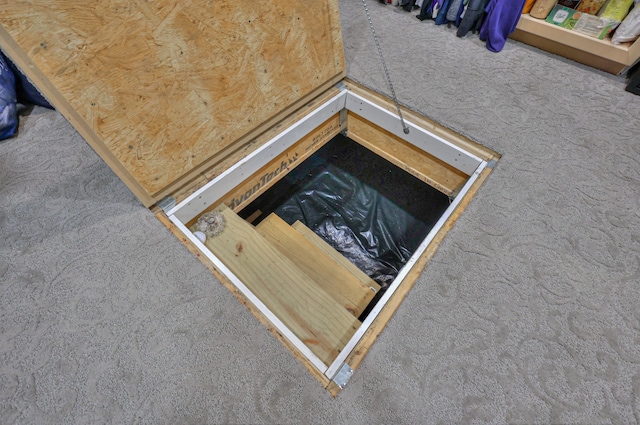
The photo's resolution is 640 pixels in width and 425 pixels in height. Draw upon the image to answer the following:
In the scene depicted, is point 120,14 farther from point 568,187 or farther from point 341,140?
point 568,187

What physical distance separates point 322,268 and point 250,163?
23.3 inches

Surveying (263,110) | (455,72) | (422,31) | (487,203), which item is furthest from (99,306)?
(422,31)

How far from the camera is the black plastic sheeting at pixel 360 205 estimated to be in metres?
1.91

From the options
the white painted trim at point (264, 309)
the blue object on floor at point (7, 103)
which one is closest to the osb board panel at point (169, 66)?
the white painted trim at point (264, 309)

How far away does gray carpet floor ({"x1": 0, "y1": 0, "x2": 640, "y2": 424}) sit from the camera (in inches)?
33.0

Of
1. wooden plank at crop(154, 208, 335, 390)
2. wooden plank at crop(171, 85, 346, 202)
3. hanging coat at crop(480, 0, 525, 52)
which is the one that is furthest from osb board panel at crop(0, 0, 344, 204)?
hanging coat at crop(480, 0, 525, 52)

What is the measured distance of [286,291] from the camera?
1.13 metres

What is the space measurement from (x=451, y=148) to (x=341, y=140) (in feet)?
2.73

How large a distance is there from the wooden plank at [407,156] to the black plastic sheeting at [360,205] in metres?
0.19

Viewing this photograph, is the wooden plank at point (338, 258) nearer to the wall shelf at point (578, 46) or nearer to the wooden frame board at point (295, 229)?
the wooden frame board at point (295, 229)

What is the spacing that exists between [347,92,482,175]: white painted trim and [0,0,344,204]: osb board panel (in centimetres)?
31

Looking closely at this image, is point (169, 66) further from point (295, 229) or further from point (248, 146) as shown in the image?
point (295, 229)

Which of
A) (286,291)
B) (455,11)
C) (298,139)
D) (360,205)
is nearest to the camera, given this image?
(286,291)

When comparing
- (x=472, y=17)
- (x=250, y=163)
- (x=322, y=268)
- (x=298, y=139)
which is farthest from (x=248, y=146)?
(x=472, y=17)
